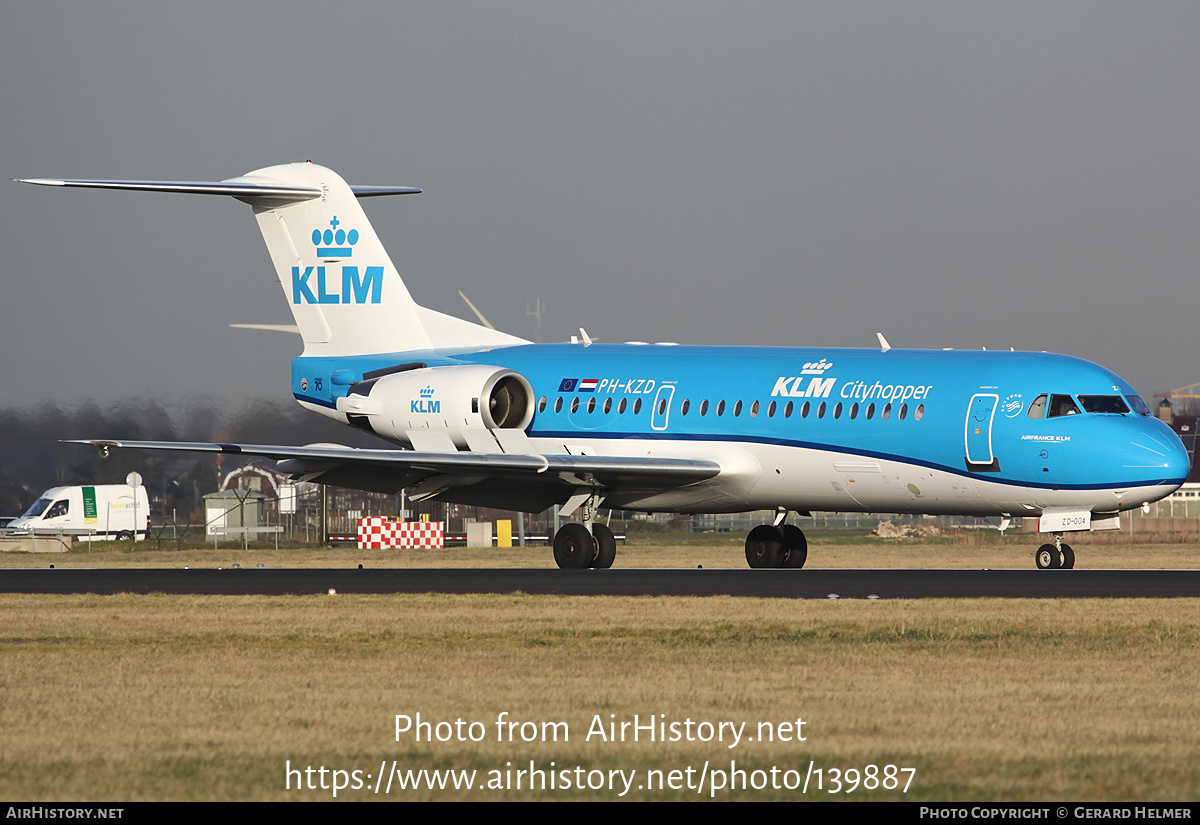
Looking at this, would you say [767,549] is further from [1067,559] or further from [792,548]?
[1067,559]

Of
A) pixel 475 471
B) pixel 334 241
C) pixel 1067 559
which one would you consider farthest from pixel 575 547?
pixel 334 241

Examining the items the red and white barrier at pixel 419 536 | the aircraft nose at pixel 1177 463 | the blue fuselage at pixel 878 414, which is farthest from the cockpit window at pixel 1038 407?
the red and white barrier at pixel 419 536

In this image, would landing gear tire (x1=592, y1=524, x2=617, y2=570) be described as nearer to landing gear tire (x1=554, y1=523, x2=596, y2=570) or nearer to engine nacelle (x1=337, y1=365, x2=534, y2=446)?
landing gear tire (x1=554, y1=523, x2=596, y2=570)

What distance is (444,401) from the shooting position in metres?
32.4

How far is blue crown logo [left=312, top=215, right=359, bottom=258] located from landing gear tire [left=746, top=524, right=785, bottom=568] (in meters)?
10.7

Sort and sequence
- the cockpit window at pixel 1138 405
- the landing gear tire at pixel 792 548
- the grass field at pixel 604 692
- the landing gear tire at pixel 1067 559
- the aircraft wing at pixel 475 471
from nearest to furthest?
the grass field at pixel 604 692 < the cockpit window at pixel 1138 405 < the landing gear tire at pixel 1067 559 < the aircraft wing at pixel 475 471 < the landing gear tire at pixel 792 548

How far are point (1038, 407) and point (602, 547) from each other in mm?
8527

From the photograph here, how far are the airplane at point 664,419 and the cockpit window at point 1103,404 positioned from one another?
0.04 metres

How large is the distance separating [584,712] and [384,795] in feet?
9.23

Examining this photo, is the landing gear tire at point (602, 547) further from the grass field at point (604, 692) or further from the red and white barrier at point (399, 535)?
the red and white barrier at point (399, 535)

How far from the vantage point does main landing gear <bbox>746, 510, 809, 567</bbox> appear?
3209 cm

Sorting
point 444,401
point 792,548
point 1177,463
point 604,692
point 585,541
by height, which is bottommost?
point 792,548

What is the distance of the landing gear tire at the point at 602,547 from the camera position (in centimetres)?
3138

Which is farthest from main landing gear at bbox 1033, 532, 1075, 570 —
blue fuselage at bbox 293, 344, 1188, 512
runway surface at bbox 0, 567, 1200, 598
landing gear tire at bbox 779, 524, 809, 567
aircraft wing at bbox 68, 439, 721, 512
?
aircraft wing at bbox 68, 439, 721, 512
